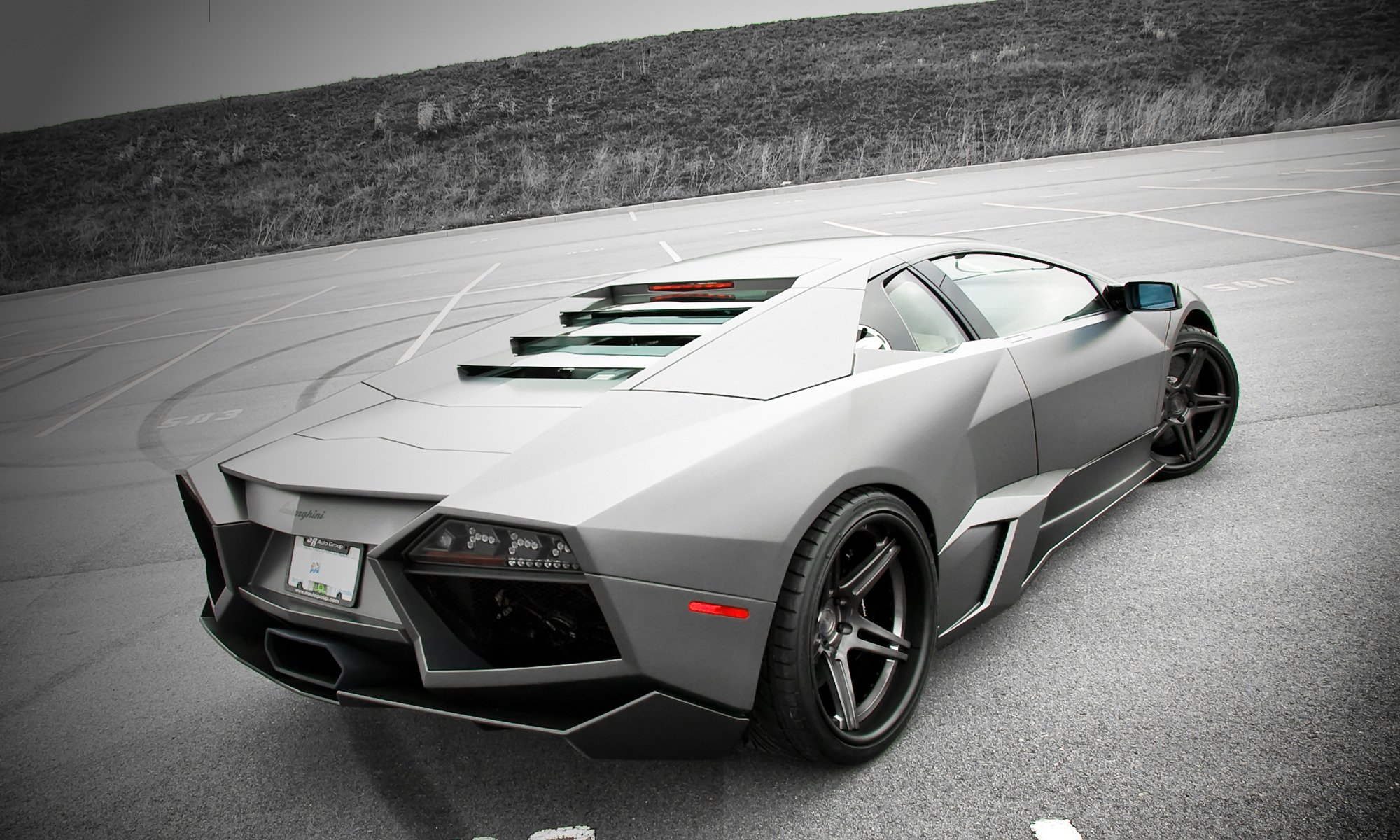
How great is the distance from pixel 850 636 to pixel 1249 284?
22.5 feet

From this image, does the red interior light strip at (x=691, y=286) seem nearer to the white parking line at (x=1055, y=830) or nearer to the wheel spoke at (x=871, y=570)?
the wheel spoke at (x=871, y=570)

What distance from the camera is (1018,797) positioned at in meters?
2.07

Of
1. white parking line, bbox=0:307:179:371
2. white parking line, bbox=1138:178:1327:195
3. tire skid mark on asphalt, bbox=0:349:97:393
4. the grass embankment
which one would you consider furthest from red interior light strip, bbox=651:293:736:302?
the grass embankment

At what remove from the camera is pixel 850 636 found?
7.12 ft

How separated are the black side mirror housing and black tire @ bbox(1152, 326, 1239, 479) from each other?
2.20 ft

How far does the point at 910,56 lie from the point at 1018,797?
43.4 m

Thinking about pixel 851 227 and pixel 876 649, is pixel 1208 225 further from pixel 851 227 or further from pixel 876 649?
pixel 876 649

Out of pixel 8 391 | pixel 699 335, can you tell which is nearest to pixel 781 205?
pixel 8 391

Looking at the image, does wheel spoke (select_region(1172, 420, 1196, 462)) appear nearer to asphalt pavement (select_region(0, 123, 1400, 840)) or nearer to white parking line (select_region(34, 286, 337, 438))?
asphalt pavement (select_region(0, 123, 1400, 840))

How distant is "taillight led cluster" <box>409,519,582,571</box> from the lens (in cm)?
179

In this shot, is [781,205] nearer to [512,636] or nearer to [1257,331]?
[1257,331]

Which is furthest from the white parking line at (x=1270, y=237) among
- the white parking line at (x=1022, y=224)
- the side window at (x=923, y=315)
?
the side window at (x=923, y=315)

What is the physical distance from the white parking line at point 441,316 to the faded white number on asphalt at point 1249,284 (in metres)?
6.48

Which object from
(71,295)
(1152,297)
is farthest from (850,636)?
(71,295)
